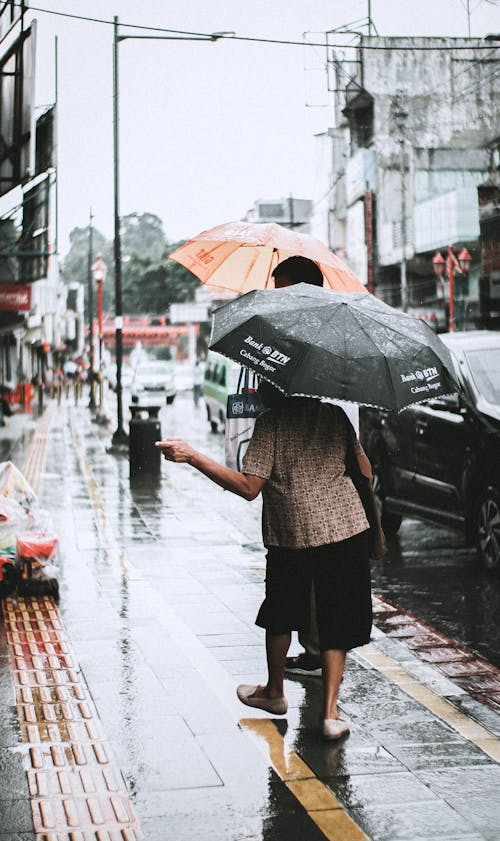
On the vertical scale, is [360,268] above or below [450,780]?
above

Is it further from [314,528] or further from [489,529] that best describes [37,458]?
[314,528]

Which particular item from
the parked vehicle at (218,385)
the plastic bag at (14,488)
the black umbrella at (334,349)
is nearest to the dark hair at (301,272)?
the black umbrella at (334,349)

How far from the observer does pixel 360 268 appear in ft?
168

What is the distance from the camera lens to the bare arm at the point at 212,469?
5.01m

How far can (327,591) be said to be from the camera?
5.36 meters

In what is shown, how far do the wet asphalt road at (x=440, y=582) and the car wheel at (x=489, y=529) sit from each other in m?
0.13

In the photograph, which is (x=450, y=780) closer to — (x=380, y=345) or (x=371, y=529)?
(x=371, y=529)

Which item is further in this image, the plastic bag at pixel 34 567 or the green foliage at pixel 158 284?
the green foliage at pixel 158 284

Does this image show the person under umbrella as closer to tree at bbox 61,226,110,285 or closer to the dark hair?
the dark hair

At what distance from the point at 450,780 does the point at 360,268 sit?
47.2 metres

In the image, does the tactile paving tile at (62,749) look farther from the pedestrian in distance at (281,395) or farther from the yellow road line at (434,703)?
the yellow road line at (434,703)

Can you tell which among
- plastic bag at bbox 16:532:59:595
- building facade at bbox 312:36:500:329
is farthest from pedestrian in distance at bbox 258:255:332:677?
building facade at bbox 312:36:500:329

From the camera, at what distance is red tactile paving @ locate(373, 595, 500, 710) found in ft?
20.5

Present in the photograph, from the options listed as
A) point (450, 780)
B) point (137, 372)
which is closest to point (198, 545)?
point (450, 780)
